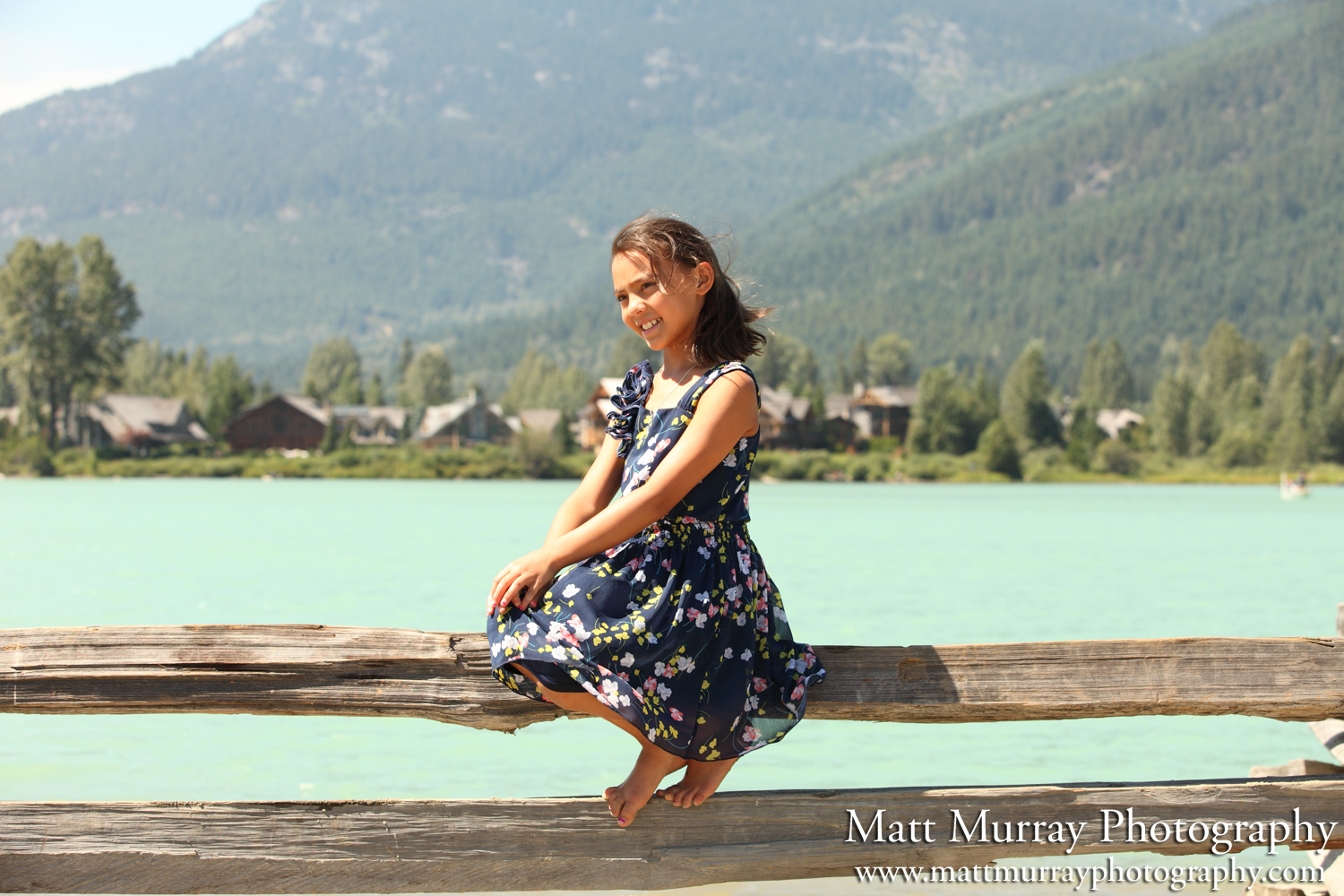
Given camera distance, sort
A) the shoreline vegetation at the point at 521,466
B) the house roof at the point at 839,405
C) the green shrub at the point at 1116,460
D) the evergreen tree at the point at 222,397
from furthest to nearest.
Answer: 1. the house roof at the point at 839,405
2. the evergreen tree at the point at 222,397
3. the green shrub at the point at 1116,460
4. the shoreline vegetation at the point at 521,466

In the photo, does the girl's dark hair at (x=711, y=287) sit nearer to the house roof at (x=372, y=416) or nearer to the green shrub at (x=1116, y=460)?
the green shrub at (x=1116, y=460)

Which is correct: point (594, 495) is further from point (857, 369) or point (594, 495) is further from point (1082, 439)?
point (857, 369)

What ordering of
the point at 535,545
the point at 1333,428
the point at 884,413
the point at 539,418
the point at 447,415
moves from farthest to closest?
the point at 539,418 < the point at 884,413 < the point at 447,415 < the point at 1333,428 < the point at 535,545

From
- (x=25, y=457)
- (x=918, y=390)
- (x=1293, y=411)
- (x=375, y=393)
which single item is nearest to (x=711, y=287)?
(x=25, y=457)

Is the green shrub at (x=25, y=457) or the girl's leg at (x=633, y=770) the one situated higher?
the girl's leg at (x=633, y=770)

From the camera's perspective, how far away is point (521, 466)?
82.9 metres

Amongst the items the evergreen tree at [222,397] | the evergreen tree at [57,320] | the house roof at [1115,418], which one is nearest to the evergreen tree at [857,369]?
the house roof at [1115,418]

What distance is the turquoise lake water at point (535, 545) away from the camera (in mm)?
10047

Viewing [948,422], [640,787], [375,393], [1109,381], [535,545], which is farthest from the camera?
[1109,381]

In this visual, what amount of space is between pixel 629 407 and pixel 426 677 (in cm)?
95

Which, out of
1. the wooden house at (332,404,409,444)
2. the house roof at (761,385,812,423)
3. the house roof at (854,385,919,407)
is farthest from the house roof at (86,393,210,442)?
the house roof at (854,385,919,407)

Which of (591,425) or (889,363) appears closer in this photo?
(591,425)

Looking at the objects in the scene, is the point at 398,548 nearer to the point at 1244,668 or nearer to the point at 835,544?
the point at 835,544

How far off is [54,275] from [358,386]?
55.6m
